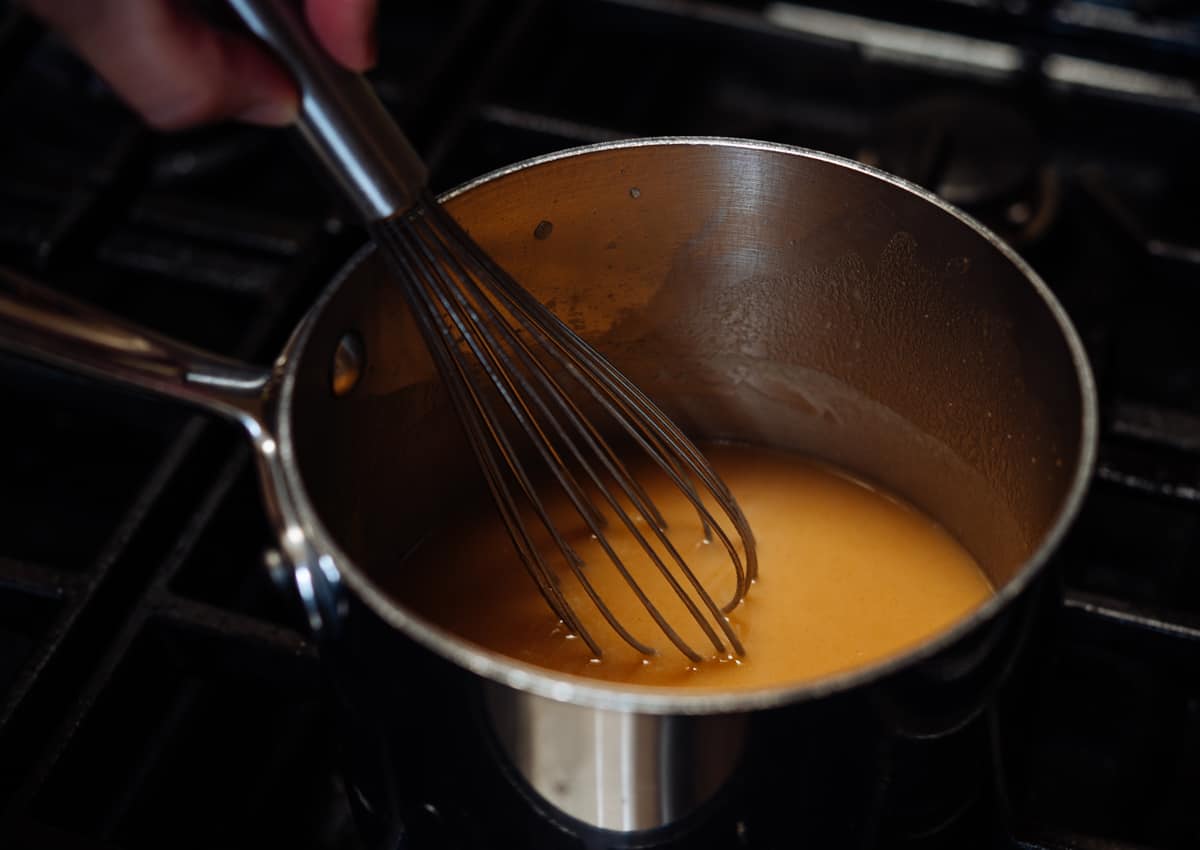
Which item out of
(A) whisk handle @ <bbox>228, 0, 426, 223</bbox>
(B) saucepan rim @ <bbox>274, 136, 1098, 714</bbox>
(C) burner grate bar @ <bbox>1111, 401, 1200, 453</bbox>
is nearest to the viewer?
(B) saucepan rim @ <bbox>274, 136, 1098, 714</bbox>

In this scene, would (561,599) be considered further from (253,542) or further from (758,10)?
(758,10)

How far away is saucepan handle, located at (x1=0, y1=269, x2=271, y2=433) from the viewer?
16.6 inches

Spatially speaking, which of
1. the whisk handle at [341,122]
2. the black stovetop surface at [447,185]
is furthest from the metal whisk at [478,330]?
the black stovetop surface at [447,185]

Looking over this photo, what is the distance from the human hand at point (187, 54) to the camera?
0.47 metres

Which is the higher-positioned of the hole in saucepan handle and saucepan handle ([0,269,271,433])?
the hole in saucepan handle

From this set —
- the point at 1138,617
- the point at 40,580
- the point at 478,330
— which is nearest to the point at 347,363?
the point at 478,330

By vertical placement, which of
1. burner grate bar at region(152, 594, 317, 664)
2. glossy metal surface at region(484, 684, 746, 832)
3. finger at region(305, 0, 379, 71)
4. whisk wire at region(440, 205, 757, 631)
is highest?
finger at region(305, 0, 379, 71)

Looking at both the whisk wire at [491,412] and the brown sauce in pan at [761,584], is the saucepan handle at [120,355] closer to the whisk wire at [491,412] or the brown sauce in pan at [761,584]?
the whisk wire at [491,412]

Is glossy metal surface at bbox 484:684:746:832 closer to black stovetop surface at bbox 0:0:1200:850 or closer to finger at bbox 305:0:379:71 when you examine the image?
black stovetop surface at bbox 0:0:1200:850

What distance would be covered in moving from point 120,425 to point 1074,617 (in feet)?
1.57

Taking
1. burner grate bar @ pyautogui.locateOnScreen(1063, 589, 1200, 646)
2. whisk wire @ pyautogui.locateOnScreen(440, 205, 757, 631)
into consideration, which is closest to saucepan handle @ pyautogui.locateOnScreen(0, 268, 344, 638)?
whisk wire @ pyautogui.locateOnScreen(440, 205, 757, 631)

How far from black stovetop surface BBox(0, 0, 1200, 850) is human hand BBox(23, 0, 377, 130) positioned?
0.41 ft

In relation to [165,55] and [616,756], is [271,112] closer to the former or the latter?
[165,55]

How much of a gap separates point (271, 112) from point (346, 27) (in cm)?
4
